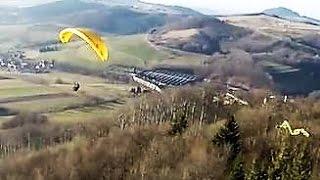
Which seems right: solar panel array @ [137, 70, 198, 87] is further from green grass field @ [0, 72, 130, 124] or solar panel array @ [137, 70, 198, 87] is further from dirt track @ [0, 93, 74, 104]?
dirt track @ [0, 93, 74, 104]

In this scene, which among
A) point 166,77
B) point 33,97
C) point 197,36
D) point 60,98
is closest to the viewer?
point 60,98

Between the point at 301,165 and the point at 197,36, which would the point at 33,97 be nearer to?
the point at 301,165

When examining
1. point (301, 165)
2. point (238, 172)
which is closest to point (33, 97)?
point (238, 172)

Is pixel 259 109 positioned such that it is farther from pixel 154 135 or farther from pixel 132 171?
pixel 132 171

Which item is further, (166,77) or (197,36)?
(197,36)

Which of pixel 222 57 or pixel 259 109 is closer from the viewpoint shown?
pixel 259 109

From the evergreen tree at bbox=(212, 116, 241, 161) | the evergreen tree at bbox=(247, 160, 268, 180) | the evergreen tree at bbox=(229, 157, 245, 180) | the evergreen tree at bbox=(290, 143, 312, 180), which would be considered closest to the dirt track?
the evergreen tree at bbox=(212, 116, 241, 161)

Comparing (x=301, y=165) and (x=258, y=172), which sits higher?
(x=301, y=165)

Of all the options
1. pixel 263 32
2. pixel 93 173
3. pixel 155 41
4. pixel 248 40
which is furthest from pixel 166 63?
pixel 93 173
